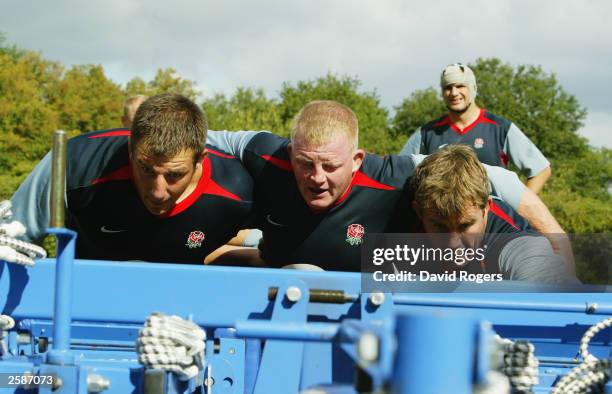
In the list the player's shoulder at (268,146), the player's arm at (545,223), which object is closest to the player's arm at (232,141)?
the player's shoulder at (268,146)

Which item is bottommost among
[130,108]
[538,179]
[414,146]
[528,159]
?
[538,179]

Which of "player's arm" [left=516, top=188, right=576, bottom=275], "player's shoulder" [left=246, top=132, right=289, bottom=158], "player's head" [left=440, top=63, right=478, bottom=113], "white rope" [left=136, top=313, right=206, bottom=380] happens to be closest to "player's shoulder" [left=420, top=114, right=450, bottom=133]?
"player's head" [left=440, top=63, right=478, bottom=113]

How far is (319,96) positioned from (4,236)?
36.9 metres

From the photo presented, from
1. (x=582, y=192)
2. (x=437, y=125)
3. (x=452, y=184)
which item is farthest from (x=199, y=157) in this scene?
(x=582, y=192)

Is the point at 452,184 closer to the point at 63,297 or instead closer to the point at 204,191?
the point at 204,191

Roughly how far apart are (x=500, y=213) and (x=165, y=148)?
1407 millimetres

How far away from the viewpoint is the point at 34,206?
337 cm

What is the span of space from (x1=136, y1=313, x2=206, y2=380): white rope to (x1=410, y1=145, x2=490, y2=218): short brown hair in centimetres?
144

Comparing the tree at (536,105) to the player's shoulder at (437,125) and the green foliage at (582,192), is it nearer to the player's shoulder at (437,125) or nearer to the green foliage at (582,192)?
the green foliage at (582,192)

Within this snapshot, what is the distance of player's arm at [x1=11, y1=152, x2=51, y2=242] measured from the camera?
335 centimetres

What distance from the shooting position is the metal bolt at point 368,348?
4.38 feet

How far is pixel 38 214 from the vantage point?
3.37 metres

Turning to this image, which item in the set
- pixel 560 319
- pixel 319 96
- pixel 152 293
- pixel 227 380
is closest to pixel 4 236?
pixel 152 293

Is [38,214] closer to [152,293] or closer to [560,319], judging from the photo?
[152,293]
